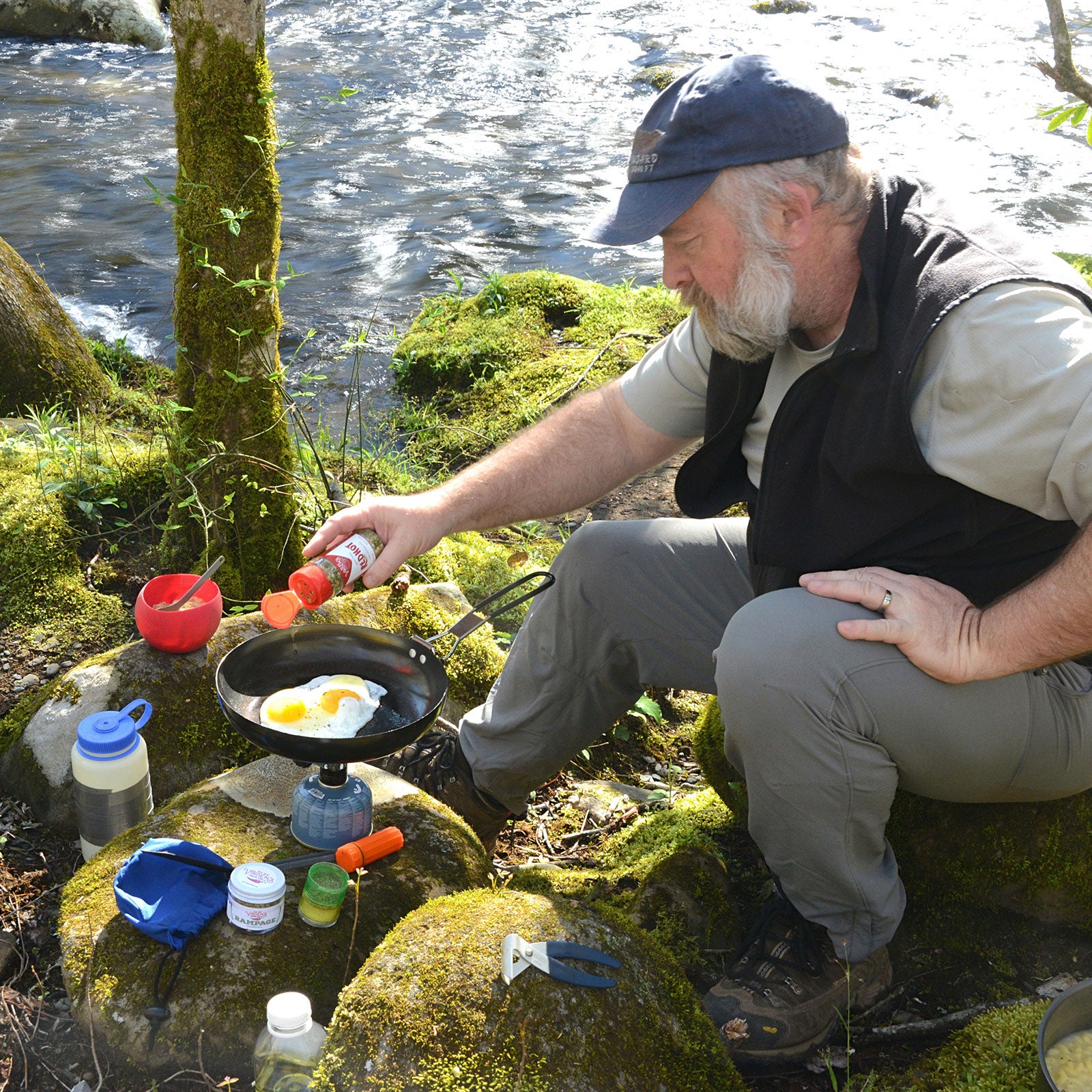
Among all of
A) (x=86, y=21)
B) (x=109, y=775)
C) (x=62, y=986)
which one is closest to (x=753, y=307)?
(x=109, y=775)

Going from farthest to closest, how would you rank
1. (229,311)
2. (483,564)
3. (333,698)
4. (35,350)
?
(35,350) → (483,564) → (229,311) → (333,698)

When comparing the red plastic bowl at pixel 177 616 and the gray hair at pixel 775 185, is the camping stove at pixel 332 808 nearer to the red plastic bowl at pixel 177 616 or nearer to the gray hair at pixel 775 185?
the red plastic bowl at pixel 177 616

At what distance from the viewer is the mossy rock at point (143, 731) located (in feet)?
10.1

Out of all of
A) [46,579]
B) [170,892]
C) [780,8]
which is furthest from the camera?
[780,8]

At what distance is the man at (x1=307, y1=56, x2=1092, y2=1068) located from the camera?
227 centimetres

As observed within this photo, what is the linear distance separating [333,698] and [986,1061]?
169 cm

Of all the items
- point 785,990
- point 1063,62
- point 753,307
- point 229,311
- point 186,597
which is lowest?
point 785,990

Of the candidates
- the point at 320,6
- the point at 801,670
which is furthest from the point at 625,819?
the point at 320,6

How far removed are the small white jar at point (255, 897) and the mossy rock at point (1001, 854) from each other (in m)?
1.58

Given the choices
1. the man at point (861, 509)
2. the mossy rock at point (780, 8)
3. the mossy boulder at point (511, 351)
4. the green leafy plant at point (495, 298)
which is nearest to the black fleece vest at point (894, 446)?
the man at point (861, 509)

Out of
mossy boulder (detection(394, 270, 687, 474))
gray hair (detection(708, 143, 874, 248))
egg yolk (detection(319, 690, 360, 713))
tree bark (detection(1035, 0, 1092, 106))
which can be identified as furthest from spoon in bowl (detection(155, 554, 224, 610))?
tree bark (detection(1035, 0, 1092, 106))

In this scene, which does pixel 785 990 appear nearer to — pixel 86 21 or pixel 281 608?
A: pixel 281 608

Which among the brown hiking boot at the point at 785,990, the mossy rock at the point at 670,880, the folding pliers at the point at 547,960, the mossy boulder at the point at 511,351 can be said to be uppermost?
the folding pliers at the point at 547,960

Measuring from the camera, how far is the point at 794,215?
2533 millimetres
